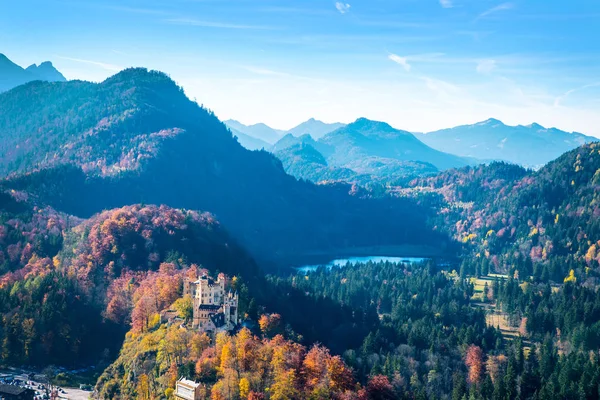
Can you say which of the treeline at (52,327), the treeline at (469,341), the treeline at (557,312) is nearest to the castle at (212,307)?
the treeline at (469,341)

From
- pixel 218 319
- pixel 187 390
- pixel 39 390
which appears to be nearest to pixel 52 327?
pixel 39 390

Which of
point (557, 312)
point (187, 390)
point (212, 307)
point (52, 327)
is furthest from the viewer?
point (557, 312)

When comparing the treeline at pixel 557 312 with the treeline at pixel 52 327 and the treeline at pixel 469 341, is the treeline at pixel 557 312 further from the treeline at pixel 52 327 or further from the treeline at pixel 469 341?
Result: the treeline at pixel 52 327

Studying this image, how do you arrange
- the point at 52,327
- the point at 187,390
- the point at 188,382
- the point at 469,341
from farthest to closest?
1. the point at 469,341
2. the point at 52,327
3. the point at 188,382
4. the point at 187,390

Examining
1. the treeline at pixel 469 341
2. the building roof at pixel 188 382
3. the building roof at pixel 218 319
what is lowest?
the treeline at pixel 469 341

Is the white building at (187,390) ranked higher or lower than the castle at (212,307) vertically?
lower

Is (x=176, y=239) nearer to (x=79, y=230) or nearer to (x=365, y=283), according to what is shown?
(x=79, y=230)

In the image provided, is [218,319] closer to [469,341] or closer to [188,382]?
[188,382]

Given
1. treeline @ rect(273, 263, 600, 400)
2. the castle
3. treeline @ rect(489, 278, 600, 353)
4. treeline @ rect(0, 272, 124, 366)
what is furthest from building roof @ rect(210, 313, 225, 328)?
treeline @ rect(489, 278, 600, 353)
